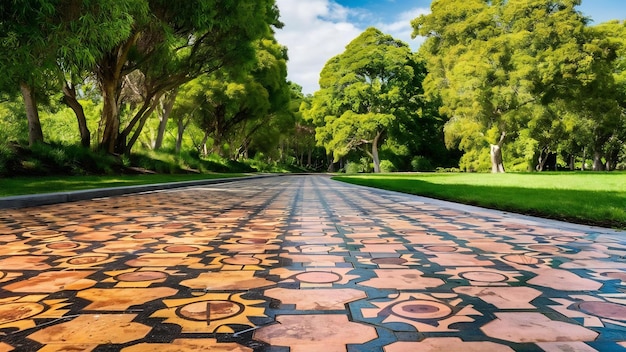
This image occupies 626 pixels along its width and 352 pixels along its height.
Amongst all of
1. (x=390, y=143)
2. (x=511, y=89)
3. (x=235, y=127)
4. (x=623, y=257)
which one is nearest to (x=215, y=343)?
(x=623, y=257)

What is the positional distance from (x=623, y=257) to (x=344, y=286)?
2.44 metres

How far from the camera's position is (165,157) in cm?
2025

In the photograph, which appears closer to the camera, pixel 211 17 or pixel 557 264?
pixel 557 264

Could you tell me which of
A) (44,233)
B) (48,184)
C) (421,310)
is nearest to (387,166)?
(48,184)

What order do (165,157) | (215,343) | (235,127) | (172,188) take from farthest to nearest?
1. (235,127)
2. (165,157)
3. (172,188)
4. (215,343)

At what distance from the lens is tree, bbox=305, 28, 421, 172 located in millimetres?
34781

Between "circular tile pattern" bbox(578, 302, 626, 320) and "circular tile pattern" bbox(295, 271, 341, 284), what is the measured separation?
1.32m

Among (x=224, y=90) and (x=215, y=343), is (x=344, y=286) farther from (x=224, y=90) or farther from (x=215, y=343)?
(x=224, y=90)

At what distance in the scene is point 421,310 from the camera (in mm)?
1957

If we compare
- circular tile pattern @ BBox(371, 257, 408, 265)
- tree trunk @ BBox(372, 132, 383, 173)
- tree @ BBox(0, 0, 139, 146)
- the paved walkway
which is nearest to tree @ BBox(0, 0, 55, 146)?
tree @ BBox(0, 0, 139, 146)

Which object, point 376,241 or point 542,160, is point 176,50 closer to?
point 376,241

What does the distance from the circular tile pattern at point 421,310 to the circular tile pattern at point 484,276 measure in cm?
62

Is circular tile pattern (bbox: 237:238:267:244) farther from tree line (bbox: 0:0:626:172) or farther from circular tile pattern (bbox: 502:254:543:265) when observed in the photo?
tree line (bbox: 0:0:626:172)

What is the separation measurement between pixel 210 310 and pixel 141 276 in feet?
2.82
